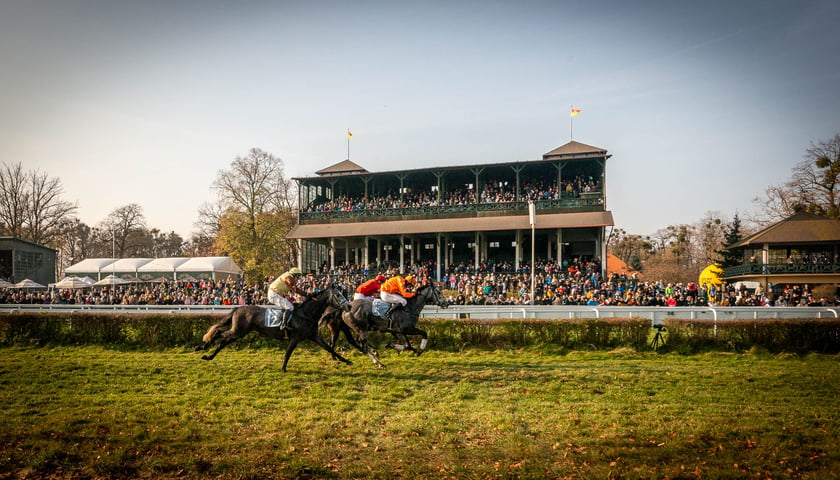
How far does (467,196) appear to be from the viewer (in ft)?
123

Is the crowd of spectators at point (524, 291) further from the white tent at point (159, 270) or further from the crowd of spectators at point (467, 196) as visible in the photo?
the crowd of spectators at point (467, 196)

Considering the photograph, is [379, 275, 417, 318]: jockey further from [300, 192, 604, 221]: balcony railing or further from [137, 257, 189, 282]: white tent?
[137, 257, 189, 282]: white tent

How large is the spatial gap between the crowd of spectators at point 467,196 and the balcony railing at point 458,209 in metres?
0.26

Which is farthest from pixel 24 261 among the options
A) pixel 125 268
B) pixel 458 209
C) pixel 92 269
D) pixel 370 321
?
pixel 370 321

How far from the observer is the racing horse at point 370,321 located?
A: 11.2 metres

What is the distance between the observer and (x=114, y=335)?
1473 centimetres

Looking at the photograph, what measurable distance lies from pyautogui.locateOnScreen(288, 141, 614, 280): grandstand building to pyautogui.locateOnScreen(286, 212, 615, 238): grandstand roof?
0.22 ft

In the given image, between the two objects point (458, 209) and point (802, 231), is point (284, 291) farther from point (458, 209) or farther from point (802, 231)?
point (802, 231)

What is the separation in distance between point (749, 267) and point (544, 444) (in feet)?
104

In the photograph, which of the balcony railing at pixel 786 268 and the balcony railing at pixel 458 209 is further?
the balcony railing at pixel 458 209

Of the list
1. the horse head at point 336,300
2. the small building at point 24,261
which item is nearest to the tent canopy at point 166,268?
the small building at point 24,261

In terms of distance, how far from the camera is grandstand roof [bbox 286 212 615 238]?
3269cm

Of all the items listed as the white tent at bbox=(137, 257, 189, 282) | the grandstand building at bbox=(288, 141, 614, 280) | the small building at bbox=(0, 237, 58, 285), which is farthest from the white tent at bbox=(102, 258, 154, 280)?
the grandstand building at bbox=(288, 141, 614, 280)

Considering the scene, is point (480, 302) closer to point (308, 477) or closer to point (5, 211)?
point (308, 477)
